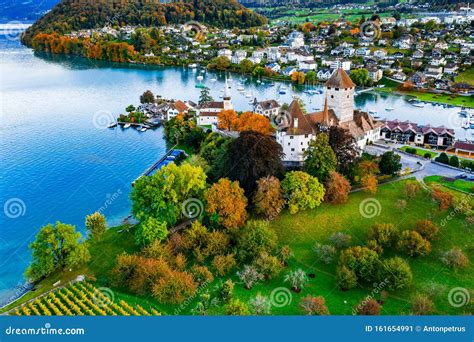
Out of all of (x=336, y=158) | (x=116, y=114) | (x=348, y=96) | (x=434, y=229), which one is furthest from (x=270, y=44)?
(x=434, y=229)

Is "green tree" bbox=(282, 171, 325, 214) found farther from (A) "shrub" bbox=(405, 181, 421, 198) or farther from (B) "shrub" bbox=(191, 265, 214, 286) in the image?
(B) "shrub" bbox=(191, 265, 214, 286)

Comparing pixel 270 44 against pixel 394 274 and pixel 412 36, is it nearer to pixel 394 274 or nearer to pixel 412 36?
pixel 412 36

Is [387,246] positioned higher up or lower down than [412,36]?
lower down

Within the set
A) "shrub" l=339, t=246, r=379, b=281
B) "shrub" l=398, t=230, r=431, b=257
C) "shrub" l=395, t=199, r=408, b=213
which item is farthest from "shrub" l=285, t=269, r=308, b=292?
"shrub" l=395, t=199, r=408, b=213

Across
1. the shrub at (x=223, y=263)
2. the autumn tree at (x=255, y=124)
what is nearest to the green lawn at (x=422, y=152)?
the autumn tree at (x=255, y=124)

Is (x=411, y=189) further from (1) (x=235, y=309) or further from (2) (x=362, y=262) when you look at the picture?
(1) (x=235, y=309)
